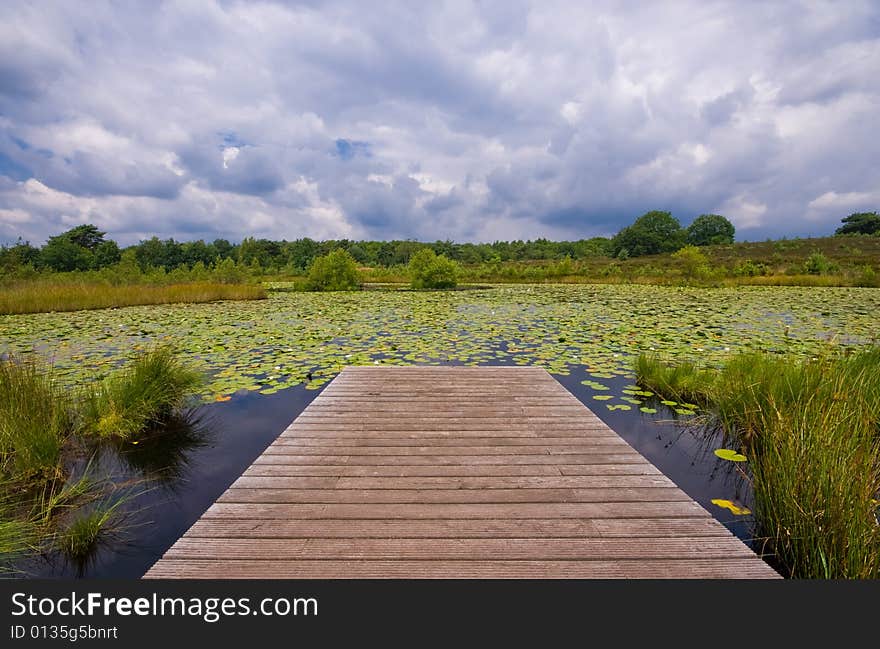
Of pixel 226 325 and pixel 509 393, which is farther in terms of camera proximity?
pixel 226 325

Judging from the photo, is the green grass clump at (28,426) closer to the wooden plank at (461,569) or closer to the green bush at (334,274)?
the wooden plank at (461,569)

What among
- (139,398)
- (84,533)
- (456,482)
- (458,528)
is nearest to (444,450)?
(456,482)

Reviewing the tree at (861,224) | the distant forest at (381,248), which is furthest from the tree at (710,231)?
the tree at (861,224)

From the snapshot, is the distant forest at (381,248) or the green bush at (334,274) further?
the distant forest at (381,248)

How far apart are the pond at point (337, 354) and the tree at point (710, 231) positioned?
6145 centimetres

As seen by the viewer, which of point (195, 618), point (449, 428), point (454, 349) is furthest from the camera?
point (454, 349)

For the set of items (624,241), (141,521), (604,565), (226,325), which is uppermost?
(624,241)

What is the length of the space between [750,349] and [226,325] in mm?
9546

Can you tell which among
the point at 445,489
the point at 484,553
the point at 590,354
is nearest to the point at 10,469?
the point at 445,489

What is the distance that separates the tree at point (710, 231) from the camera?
212 ft

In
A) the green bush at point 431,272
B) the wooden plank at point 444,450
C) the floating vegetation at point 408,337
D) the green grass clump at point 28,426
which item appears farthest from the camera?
the green bush at point 431,272

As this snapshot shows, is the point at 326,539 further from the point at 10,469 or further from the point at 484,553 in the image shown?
the point at 10,469

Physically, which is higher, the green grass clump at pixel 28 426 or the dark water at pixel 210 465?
the green grass clump at pixel 28 426

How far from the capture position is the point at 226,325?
8992 mm
